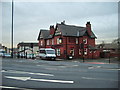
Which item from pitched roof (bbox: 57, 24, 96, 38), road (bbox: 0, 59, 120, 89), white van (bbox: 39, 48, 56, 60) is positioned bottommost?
road (bbox: 0, 59, 120, 89)

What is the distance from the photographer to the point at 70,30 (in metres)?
39.3

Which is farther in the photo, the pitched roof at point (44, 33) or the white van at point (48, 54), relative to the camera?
the pitched roof at point (44, 33)

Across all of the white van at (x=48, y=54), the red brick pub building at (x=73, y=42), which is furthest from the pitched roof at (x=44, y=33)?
the white van at (x=48, y=54)

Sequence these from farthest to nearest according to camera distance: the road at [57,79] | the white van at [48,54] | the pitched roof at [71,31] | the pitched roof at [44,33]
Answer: the pitched roof at [44,33]
the pitched roof at [71,31]
the white van at [48,54]
the road at [57,79]

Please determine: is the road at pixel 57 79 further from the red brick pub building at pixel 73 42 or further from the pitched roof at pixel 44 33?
the pitched roof at pixel 44 33

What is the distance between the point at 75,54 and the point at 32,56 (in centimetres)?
1096

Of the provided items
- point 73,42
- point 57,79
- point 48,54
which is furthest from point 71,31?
point 57,79

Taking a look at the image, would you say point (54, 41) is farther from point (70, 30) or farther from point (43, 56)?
point (43, 56)

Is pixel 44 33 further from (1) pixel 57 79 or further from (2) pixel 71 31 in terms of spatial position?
(1) pixel 57 79

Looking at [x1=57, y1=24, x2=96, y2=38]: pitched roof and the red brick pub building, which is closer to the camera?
the red brick pub building

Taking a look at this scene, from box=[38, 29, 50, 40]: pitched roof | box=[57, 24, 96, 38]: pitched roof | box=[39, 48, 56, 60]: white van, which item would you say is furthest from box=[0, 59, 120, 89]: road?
box=[38, 29, 50, 40]: pitched roof

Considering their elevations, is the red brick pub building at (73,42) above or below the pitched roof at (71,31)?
below

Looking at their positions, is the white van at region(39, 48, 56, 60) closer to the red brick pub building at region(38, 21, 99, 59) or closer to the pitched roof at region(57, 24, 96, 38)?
the red brick pub building at region(38, 21, 99, 59)

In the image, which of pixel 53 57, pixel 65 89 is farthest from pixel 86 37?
pixel 65 89
